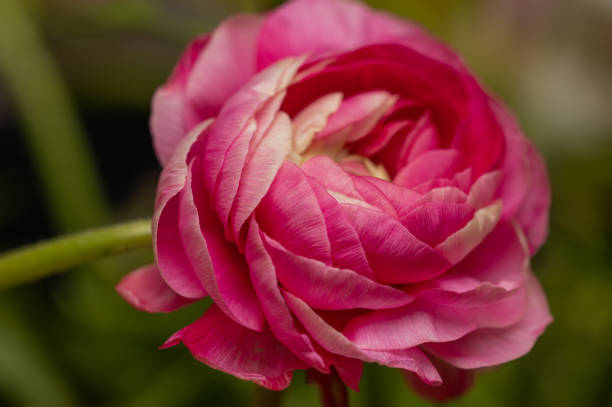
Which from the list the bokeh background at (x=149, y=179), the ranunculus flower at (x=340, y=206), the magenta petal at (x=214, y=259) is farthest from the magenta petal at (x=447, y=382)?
the bokeh background at (x=149, y=179)

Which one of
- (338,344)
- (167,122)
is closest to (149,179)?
(167,122)

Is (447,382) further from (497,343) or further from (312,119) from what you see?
(312,119)

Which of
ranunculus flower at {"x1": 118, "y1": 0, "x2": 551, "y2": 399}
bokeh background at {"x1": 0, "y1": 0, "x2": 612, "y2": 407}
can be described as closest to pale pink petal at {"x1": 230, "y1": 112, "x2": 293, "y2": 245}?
ranunculus flower at {"x1": 118, "y1": 0, "x2": 551, "y2": 399}

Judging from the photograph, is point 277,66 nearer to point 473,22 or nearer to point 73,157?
point 73,157

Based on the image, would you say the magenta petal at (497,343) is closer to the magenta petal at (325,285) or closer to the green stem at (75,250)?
the magenta petal at (325,285)

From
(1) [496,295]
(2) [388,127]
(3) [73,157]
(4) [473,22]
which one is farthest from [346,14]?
(4) [473,22]

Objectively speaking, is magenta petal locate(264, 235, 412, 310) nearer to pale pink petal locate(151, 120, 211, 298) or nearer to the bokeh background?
pale pink petal locate(151, 120, 211, 298)

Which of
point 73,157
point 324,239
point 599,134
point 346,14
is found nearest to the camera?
point 324,239
